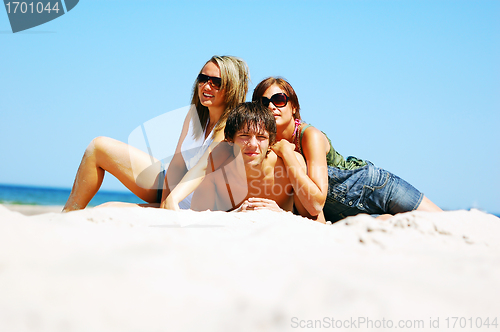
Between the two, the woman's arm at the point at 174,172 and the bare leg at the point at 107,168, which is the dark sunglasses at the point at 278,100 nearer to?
the woman's arm at the point at 174,172

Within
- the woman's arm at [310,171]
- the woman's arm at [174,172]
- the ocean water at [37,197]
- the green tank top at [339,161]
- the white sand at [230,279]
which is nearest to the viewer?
the white sand at [230,279]

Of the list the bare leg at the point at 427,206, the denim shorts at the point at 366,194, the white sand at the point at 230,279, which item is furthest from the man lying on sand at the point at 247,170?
the white sand at the point at 230,279

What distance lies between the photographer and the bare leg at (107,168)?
2.87 metres

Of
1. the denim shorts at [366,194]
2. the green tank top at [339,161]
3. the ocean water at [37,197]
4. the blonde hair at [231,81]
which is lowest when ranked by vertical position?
the ocean water at [37,197]

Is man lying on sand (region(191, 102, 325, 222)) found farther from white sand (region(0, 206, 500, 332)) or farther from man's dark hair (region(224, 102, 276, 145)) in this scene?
white sand (region(0, 206, 500, 332))

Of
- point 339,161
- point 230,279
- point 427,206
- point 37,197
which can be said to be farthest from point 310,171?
point 37,197

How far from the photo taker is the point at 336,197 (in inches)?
135

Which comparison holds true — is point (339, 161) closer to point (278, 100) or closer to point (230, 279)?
point (278, 100)

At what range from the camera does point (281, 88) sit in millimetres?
3605

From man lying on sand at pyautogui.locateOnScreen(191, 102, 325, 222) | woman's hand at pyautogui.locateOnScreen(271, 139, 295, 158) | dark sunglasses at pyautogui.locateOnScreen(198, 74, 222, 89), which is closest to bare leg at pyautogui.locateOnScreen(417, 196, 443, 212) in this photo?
man lying on sand at pyautogui.locateOnScreen(191, 102, 325, 222)

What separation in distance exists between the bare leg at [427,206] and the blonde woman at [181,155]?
209cm

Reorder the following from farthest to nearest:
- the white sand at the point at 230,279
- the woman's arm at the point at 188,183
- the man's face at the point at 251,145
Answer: the man's face at the point at 251,145
the woman's arm at the point at 188,183
the white sand at the point at 230,279

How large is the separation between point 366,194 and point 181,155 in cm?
186

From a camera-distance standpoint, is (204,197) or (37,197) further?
(37,197)
